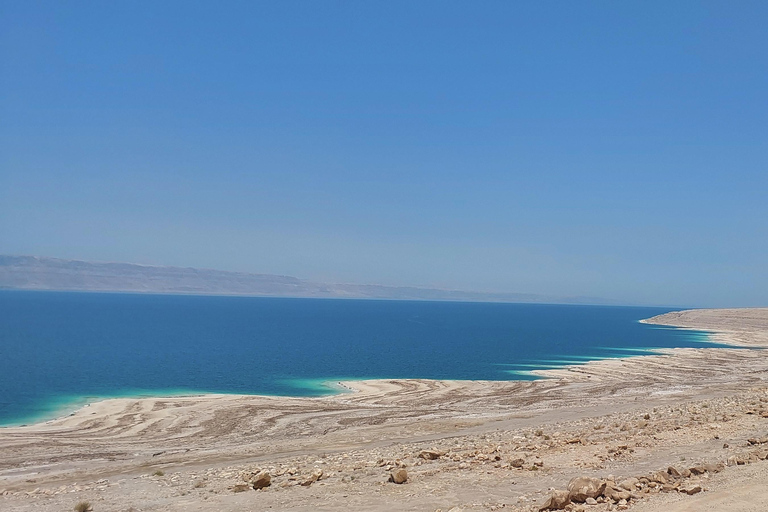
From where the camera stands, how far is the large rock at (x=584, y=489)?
14.7 m

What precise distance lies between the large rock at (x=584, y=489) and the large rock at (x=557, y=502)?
0.46 feet

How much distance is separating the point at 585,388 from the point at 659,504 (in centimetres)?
4743

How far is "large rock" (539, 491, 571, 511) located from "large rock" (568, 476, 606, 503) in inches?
5.5

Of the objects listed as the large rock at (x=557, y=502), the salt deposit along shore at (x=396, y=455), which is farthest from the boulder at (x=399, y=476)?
the large rock at (x=557, y=502)

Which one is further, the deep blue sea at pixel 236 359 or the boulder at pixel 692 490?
the deep blue sea at pixel 236 359

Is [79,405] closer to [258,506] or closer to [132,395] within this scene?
[132,395]

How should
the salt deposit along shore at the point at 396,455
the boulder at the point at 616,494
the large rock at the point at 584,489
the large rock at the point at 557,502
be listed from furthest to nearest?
the salt deposit along shore at the point at 396,455, the boulder at the point at 616,494, the large rock at the point at 584,489, the large rock at the point at 557,502

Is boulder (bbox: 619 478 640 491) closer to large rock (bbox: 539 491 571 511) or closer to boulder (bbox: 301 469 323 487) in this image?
large rock (bbox: 539 491 571 511)

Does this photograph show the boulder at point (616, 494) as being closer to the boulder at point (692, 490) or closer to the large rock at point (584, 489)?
the large rock at point (584, 489)

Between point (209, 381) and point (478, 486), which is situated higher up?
point (478, 486)

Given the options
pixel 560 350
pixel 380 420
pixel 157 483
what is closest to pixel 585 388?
pixel 380 420

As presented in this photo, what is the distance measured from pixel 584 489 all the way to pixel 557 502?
0.76 m

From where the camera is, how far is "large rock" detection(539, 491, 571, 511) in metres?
14.5

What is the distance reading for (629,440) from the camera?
2375cm
